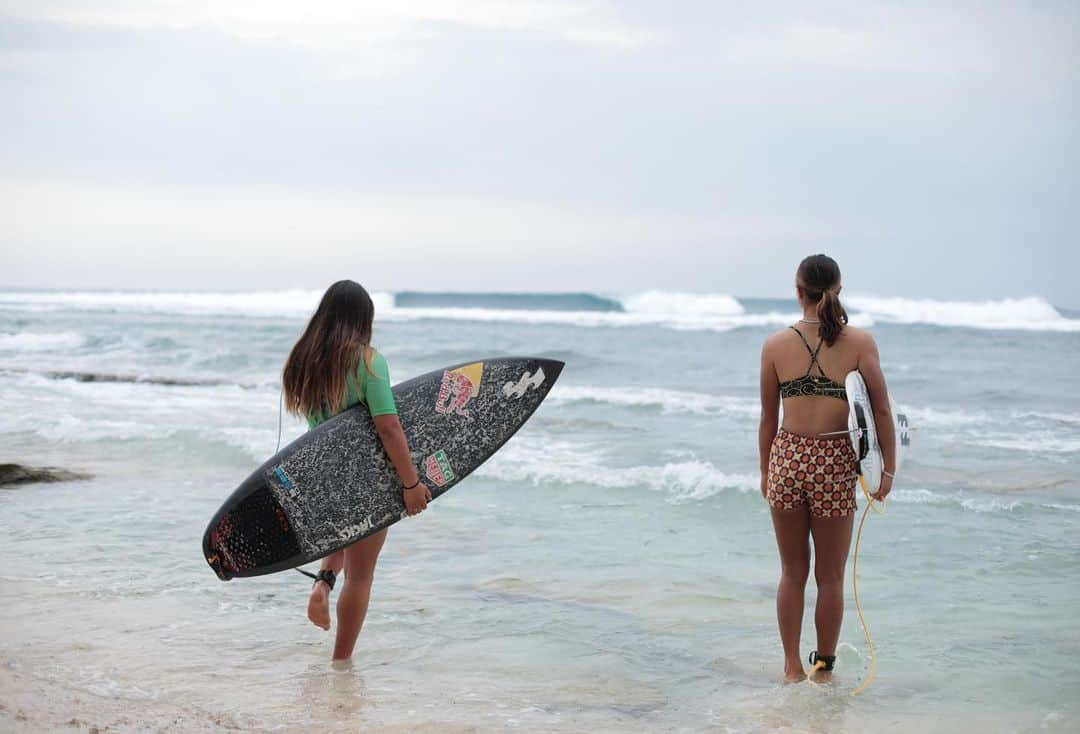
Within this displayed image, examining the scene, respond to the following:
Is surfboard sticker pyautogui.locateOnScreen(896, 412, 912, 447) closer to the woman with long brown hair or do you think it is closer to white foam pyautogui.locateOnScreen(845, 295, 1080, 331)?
the woman with long brown hair

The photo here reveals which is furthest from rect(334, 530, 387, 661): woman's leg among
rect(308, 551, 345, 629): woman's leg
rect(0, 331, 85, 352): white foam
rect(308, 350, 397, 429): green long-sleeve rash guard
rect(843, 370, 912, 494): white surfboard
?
rect(0, 331, 85, 352): white foam

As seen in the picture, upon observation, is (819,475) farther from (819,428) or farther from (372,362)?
(372,362)

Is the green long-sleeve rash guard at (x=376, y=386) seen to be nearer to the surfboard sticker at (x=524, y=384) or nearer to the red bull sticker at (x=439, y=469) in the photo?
the red bull sticker at (x=439, y=469)

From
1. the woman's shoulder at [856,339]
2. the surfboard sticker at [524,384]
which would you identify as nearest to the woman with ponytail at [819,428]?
→ the woman's shoulder at [856,339]

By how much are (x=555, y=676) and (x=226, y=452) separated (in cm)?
589

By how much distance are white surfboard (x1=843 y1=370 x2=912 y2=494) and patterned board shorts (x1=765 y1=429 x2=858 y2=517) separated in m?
0.05

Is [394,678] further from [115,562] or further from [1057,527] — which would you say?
[1057,527]

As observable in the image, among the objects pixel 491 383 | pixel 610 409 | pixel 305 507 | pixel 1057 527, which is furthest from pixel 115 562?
pixel 610 409

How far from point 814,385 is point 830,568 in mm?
677

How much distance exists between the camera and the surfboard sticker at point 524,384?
444 centimetres

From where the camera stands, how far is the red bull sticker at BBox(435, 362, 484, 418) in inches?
164

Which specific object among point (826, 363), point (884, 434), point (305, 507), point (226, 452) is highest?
point (826, 363)

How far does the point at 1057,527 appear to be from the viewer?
6648 mm

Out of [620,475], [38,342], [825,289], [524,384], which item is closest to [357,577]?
[524,384]
